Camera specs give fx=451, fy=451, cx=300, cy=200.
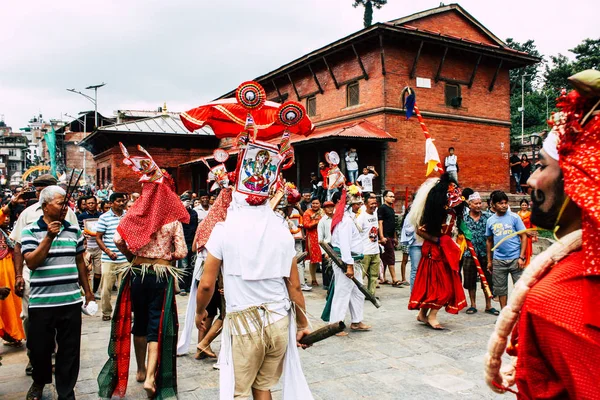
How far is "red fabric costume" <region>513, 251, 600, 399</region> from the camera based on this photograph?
1264 mm

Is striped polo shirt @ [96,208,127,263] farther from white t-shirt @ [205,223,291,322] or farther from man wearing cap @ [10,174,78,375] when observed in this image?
white t-shirt @ [205,223,291,322]

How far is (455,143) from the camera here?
20766 mm

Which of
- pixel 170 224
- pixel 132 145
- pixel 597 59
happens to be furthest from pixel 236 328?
pixel 597 59

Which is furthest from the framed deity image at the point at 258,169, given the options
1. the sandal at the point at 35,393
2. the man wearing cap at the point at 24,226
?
the sandal at the point at 35,393

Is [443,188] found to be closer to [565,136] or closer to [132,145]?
[565,136]

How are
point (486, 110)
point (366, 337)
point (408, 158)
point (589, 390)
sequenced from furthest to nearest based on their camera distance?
1. point (486, 110)
2. point (408, 158)
3. point (366, 337)
4. point (589, 390)

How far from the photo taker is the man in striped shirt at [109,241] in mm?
7027

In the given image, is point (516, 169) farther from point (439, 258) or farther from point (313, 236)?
point (439, 258)

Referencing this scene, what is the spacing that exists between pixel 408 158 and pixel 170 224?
16.2 meters

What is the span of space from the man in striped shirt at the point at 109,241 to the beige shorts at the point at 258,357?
15.0ft

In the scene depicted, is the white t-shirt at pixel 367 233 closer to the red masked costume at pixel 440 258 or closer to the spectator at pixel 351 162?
the red masked costume at pixel 440 258

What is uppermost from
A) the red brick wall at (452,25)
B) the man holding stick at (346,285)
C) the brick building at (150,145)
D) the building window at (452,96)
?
the red brick wall at (452,25)

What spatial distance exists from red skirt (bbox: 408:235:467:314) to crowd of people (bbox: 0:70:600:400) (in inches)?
0.8

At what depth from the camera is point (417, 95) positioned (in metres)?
20.0
